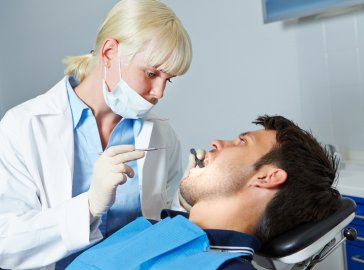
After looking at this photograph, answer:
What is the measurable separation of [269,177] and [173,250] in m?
0.31

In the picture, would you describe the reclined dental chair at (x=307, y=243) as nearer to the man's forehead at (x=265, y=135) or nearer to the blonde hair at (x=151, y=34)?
the man's forehead at (x=265, y=135)

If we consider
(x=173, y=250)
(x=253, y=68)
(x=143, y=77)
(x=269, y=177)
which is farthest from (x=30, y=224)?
(x=253, y=68)

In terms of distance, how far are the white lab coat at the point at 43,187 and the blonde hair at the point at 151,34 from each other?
27 cm

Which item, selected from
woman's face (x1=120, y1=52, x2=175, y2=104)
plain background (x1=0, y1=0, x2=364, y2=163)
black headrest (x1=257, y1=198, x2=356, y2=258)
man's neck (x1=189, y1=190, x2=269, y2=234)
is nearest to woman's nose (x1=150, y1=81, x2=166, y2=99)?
woman's face (x1=120, y1=52, x2=175, y2=104)

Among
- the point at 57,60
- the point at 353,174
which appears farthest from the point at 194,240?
the point at 57,60

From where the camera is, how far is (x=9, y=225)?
1.11 m

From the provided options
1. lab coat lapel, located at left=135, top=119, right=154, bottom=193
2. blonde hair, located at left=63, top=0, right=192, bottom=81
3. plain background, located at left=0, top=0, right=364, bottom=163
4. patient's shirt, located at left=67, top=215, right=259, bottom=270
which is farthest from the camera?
plain background, located at left=0, top=0, right=364, bottom=163

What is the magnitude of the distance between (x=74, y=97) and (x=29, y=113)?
145 millimetres

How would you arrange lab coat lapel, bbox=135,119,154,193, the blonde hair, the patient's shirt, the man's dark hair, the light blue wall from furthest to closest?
the light blue wall, lab coat lapel, bbox=135,119,154,193, the blonde hair, the man's dark hair, the patient's shirt

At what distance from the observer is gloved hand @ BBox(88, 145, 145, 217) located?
107 centimetres

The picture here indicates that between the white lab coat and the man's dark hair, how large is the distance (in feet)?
1.47

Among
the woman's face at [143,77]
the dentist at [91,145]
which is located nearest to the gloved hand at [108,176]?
the dentist at [91,145]

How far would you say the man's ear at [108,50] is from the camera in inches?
48.6

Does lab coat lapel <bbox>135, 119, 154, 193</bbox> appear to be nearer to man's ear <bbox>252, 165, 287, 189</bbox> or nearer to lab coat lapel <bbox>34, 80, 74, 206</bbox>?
lab coat lapel <bbox>34, 80, 74, 206</bbox>
